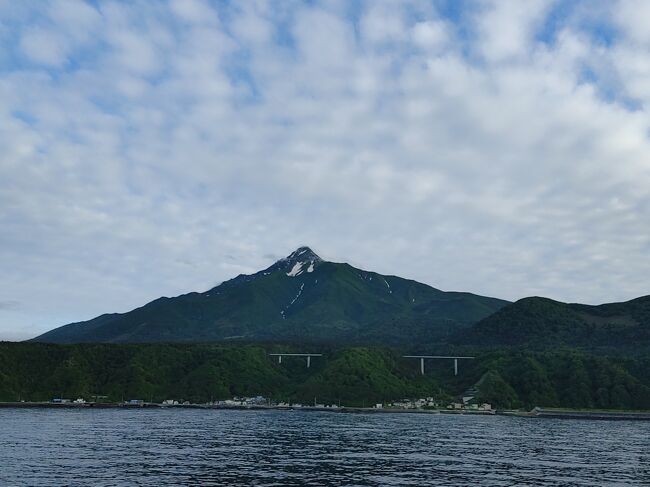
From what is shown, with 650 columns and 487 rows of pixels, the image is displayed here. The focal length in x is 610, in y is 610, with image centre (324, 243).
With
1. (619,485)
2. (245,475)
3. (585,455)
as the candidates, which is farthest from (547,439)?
(245,475)

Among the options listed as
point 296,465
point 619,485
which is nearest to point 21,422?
point 296,465

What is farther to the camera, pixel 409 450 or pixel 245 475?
pixel 409 450

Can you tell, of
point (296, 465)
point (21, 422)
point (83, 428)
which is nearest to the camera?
point (296, 465)

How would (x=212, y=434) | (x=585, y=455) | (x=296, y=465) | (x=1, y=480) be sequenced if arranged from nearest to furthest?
(x=1, y=480), (x=296, y=465), (x=585, y=455), (x=212, y=434)

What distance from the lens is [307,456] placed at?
121 metres

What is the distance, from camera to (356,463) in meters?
113

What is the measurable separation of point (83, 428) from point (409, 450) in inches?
3906

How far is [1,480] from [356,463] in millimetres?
58418

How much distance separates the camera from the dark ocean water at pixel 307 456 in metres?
96.5

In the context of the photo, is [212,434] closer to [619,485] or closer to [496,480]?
[496,480]

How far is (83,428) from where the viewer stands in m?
178

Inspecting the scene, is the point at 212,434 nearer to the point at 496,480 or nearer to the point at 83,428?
the point at 83,428

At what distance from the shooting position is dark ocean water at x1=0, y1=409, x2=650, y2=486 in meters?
96.5

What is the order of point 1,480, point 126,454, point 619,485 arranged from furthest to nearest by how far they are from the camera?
point 126,454
point 619,485
point 1,480
